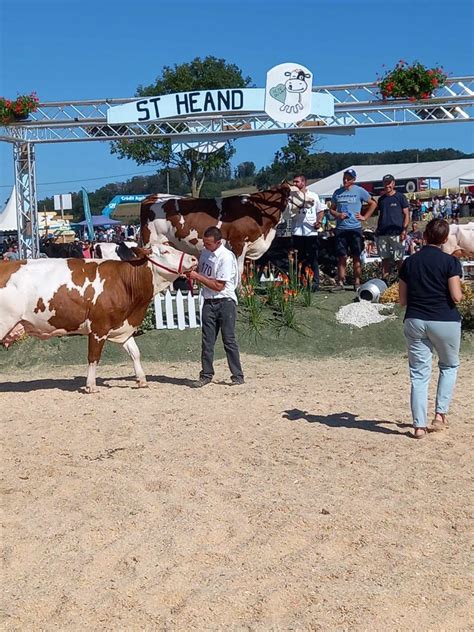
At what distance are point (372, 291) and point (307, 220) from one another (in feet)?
5.68

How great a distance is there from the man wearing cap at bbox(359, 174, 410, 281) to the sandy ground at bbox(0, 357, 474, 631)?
5060 mm

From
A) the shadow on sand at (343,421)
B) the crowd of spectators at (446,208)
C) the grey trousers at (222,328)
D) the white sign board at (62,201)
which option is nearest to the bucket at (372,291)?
the grey trousers at (222,328)

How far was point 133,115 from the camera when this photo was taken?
1728 cm

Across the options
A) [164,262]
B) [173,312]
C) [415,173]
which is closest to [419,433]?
[164,262]

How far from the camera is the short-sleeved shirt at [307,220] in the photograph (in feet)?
48.4

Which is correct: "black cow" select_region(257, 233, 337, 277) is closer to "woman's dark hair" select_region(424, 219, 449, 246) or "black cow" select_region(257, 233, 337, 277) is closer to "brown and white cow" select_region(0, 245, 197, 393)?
"brown and white cow" select_region(0, 245, 197, 393)

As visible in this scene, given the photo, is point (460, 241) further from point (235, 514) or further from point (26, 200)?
point (26, 200)

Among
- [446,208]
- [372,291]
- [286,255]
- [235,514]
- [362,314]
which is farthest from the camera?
[446,208]

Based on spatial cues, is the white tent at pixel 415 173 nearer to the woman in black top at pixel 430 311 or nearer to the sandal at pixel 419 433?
the woman in black top at pixel 430 311

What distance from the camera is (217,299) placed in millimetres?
10609

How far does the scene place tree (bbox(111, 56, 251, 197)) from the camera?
1553 inches

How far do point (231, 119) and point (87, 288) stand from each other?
318 inches

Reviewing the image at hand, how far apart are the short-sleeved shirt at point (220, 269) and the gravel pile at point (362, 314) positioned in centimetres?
367

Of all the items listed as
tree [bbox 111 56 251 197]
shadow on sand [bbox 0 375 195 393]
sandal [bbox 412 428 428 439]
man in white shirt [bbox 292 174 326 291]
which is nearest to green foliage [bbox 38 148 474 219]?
tree [bbox 111 56 251 197]
